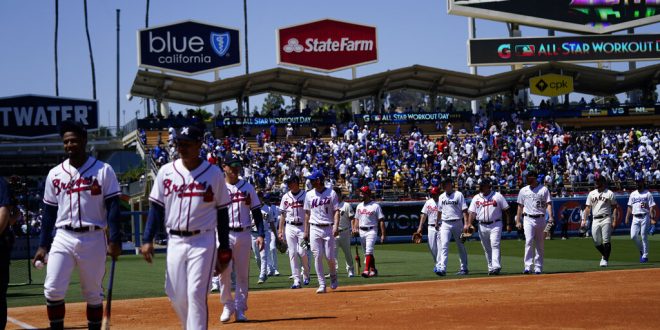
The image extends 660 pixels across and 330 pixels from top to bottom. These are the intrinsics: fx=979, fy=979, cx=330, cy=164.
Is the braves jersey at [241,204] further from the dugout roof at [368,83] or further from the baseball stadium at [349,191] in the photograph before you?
the dugout roof at [368,83]

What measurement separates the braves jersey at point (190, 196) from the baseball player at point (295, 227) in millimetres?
9350

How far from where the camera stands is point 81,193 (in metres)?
10.3

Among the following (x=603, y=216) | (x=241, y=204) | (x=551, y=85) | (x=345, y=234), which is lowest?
(x=345, y=234)

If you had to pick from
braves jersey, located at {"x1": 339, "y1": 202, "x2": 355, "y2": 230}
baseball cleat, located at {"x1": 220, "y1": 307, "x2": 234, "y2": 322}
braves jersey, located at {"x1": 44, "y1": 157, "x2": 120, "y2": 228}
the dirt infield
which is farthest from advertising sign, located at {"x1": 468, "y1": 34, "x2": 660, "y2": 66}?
braves jersey, located at {"x1": 44, "y1": 157, "x2": 120, "y2": 228}

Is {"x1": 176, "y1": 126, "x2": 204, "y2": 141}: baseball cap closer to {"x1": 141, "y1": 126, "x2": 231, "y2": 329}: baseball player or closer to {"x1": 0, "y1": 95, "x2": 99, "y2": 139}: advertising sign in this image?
{"x1": 141, "y1": 126, "x2": 231, "y2": 329}: baseball player

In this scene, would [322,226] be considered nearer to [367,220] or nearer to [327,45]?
[367,220]

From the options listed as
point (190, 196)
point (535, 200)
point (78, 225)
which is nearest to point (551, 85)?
point (535, 200)

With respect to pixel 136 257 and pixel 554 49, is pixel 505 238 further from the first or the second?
pixel 554 49

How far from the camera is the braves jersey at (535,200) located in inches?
833

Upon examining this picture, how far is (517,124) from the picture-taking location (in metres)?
59.2

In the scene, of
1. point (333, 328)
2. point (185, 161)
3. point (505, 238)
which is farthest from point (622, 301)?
point (505, 238)

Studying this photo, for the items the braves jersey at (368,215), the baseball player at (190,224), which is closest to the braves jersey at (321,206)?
the braves jersey at (368,215)

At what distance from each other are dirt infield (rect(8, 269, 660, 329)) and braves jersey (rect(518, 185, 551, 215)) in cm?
206

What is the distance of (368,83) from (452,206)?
134 ft
